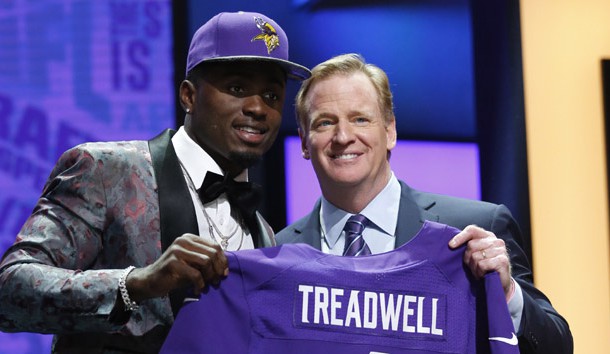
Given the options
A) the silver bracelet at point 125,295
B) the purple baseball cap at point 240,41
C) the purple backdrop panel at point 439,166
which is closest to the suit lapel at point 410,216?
the purple baseball cap at point 240,41

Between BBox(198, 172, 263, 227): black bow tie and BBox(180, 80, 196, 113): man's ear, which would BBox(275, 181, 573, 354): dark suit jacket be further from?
BBox(180, 80, 196, 113): man's ear

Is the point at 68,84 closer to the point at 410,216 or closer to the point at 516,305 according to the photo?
the point at 410,216

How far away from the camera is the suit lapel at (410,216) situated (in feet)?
7.43

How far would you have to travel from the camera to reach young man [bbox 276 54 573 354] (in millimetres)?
2273

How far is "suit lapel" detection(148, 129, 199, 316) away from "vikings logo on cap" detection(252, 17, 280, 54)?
0.33m

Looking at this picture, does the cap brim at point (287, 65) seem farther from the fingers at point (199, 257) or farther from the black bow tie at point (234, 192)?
the fingers at point (199, 257)

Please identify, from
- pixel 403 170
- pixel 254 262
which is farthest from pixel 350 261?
pixel 403 170

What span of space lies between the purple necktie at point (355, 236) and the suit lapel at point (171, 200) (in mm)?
456

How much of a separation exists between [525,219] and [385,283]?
221cm

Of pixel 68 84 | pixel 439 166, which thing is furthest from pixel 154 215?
pixel 439 166

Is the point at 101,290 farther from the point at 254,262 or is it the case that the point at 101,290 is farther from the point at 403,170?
the point at 403,170

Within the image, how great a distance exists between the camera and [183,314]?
1.78 metres

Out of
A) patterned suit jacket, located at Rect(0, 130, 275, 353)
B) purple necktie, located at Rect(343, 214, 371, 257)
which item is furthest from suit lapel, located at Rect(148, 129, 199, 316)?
purple necktie, located at Rect(343, 214, 371, 257)

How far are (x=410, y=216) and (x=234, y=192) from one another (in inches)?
19.2
